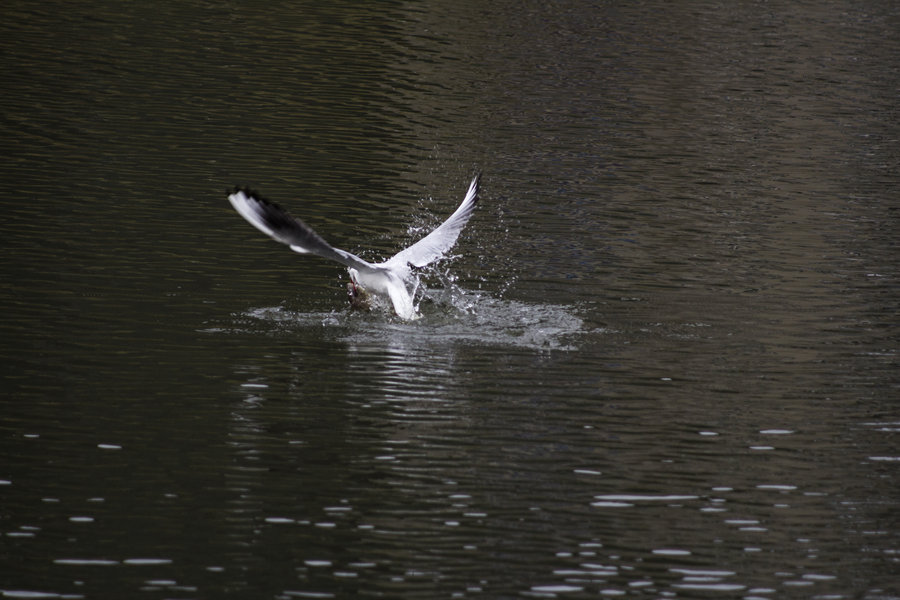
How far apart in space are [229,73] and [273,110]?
3610 mm

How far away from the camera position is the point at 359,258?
14914 millimetres

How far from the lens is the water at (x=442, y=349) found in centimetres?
933

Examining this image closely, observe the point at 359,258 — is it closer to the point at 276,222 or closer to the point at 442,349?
the point at 442,349

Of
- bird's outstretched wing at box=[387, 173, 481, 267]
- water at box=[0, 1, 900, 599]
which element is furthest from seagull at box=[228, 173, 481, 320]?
water at box=[0, 1, 900, 599]

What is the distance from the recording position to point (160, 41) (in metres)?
32.5

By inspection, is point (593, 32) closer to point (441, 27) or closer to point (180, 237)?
point (441, 27)

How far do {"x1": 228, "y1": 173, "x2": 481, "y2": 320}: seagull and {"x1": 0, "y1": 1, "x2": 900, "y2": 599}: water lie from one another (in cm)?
30

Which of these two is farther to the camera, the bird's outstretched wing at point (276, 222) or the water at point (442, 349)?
the bird's outstretched wing at point (276, 222)

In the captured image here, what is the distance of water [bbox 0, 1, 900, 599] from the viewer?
30.6ft

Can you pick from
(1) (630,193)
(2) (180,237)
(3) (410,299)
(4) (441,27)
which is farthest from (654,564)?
(4) (441,27)

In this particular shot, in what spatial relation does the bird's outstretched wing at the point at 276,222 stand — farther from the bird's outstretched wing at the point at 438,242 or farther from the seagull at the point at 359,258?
the bird's outstretched wing at the point at 438,242

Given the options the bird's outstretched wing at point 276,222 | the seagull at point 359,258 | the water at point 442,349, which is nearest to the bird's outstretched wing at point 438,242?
the seagull at point 359,258

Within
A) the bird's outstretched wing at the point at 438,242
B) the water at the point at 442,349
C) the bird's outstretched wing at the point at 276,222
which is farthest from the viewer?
the bird's outstretched wing at the point at 438,242

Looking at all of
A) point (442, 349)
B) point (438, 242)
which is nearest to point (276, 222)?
point (442, 349)
